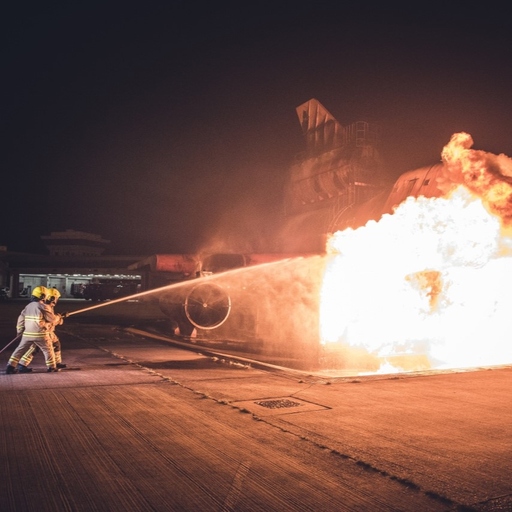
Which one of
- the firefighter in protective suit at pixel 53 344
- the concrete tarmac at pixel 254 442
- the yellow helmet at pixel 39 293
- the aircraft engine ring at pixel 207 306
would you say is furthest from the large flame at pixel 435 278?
the yellow helmet at pixel 39 293

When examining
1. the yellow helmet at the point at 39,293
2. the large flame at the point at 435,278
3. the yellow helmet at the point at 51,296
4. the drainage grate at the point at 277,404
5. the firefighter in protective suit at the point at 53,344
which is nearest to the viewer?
the drainage grate at the point at 277,404

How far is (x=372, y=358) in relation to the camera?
14.1m

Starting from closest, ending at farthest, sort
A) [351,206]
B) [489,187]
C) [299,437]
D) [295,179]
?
[299,437] < [489,187] < [351,206] < [295,179]

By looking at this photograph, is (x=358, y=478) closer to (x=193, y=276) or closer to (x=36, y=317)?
(x=36, y=317)

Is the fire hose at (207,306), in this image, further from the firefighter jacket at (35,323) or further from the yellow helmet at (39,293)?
the firefighter jacket at (35,323)

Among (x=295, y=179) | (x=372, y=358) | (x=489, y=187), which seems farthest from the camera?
(x=295, y=179)

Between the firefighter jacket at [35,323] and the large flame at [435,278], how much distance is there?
7.37 metres

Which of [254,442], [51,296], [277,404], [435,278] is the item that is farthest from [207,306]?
[254,442]

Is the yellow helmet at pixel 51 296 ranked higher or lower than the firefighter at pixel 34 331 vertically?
higher

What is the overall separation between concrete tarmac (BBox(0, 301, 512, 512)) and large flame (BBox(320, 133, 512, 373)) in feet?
12.9

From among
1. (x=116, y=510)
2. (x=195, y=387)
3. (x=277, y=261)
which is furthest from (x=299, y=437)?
(x=277, y=261)

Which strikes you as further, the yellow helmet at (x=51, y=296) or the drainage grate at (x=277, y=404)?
the yellow helmet at (x=51, y=296)

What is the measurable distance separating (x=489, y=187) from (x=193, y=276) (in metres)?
10.5

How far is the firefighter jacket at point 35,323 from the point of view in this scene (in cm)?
1007
